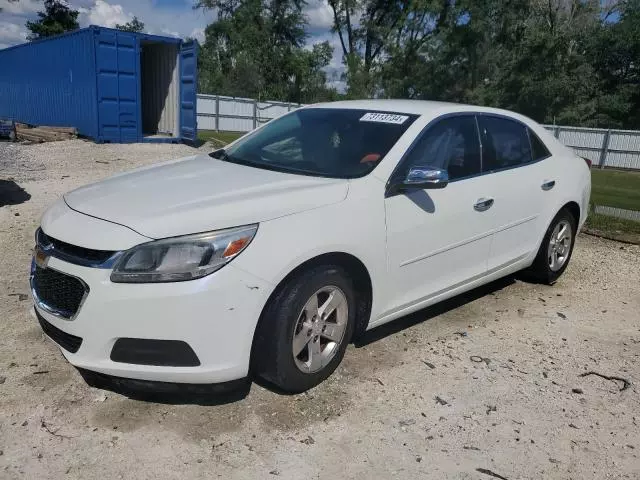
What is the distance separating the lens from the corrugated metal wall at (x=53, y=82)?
46.7 ft

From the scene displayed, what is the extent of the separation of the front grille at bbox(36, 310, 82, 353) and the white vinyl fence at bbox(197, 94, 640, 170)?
2526cm

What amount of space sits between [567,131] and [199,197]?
29.1 m

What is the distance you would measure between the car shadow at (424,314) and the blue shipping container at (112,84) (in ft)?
38.1

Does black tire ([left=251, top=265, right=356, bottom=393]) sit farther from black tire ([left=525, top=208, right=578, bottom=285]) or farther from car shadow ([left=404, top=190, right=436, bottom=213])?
black tire ([left=525, top=208, right=578, bottom=285])

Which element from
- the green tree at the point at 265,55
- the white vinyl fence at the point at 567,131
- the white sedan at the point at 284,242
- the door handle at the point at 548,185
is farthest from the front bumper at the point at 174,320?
the green tree at the point at 265,55

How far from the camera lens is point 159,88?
16.4m

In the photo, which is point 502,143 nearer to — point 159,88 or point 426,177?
point 426,177

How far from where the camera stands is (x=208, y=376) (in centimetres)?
273

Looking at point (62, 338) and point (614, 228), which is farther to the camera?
point (614, 228)

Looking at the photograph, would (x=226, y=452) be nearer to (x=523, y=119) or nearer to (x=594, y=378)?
(x=594, y=378)

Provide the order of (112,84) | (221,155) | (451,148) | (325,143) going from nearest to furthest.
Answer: (325,143)
(451,148)
(221,155)
(112,84)

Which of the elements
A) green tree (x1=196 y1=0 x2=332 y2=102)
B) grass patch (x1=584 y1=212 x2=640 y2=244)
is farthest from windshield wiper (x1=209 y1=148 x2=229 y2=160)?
green tree (x1=196 y1=0 x2=332 y2=102)

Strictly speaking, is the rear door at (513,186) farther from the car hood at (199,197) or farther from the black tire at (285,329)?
the black tire at (285,329)

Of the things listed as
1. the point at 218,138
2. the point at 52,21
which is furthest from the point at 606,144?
the point at 52,21
